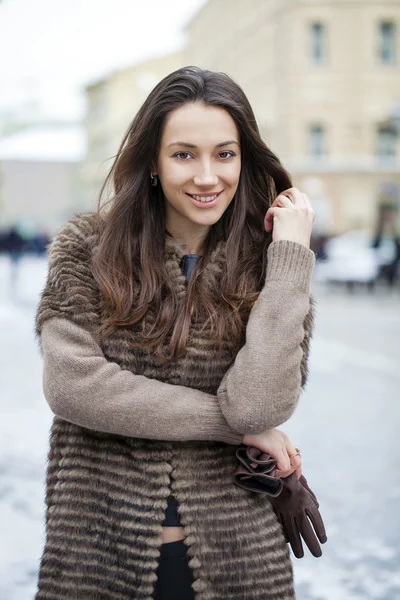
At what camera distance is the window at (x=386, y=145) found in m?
33.2

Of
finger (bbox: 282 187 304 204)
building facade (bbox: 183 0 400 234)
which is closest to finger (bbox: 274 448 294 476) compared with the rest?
finger (bbox: 282 187 304 204)

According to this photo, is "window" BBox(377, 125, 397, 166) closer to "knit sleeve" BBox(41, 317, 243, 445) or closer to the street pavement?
the street pavement

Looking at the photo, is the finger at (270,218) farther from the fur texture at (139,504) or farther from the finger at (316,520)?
the finger at (316,520)

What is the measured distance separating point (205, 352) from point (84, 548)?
1.67 ft

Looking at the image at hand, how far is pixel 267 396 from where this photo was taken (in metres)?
A: 1.67

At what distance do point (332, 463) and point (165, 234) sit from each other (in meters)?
3.81

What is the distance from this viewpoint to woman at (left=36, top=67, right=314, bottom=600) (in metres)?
1.72

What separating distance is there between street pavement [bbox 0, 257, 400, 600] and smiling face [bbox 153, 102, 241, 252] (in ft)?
7.46

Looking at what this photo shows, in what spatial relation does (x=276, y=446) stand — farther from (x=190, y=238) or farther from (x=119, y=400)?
(x=190, y=238)

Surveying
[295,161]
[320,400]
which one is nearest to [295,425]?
[320,400]

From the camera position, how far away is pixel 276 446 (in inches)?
70.1

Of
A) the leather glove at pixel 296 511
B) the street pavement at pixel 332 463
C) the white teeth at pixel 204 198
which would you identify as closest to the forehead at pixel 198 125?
the white teeth at pixel 204 198

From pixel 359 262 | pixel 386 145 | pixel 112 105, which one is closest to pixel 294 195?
pixel 359 262

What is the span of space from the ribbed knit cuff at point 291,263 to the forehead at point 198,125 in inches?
10.9
